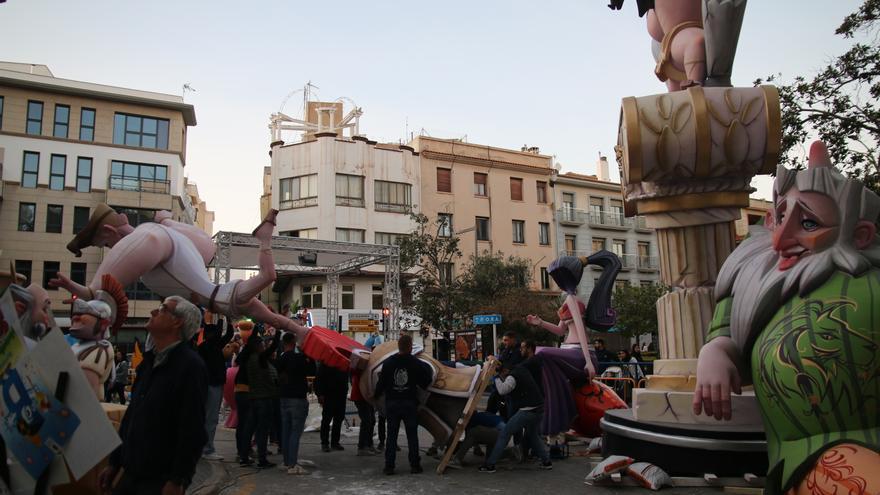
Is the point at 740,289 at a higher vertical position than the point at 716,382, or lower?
higher

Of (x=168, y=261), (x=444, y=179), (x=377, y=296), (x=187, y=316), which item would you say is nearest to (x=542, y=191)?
(x=444, y=179)

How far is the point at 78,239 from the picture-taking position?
19.9 feet

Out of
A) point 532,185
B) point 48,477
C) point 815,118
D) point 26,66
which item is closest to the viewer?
point 48,477

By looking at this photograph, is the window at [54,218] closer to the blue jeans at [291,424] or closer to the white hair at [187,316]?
the blue jeans at [291,424]

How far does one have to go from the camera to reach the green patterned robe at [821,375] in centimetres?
296

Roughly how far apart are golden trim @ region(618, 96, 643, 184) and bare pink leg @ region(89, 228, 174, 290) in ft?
13.4

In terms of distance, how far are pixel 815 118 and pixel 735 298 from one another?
1039 cm

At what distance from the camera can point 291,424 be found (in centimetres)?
770

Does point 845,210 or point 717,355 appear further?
point 717,355

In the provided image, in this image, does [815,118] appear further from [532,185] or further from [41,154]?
[41,154]

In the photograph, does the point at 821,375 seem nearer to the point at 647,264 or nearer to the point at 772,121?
the point at 772,121

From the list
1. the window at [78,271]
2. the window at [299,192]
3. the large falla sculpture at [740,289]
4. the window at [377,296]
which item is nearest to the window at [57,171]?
the window at [78,271]

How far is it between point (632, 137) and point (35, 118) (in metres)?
36.1

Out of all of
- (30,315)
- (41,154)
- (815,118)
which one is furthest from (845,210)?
(41,154)
